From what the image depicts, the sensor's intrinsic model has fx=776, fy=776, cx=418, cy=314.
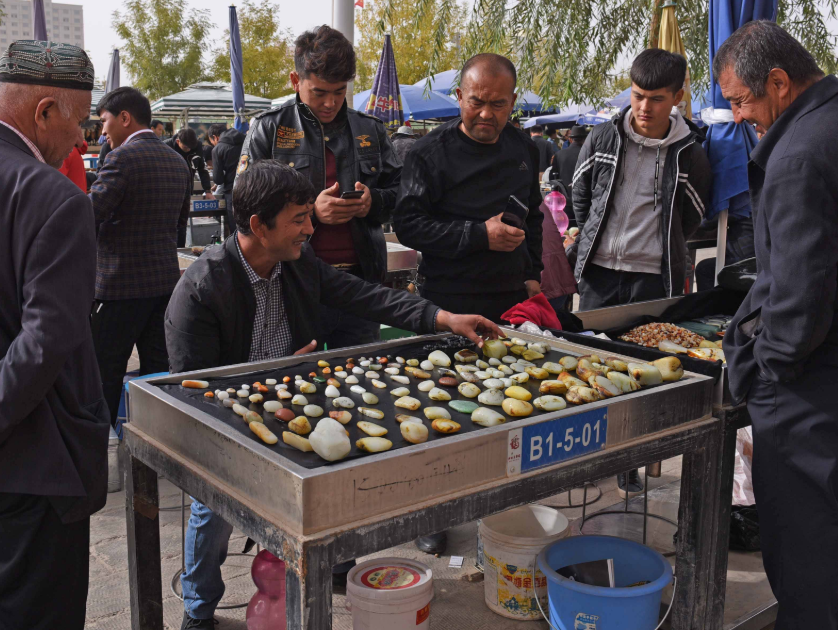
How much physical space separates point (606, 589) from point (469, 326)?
84 cm

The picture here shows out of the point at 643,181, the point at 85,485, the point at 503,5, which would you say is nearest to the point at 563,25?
the point at 503,5

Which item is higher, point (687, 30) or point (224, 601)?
point (687, 30)

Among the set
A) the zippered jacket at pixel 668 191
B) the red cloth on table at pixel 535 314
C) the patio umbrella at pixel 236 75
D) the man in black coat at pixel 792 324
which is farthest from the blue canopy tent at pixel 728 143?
the patio umbrella at pixel 236 75

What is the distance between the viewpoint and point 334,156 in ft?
9.89

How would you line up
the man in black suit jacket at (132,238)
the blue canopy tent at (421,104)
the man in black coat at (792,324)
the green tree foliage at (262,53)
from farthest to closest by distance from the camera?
the green tree foliage at (262,53) < the blue canopy tent at (421,104) < the man in black suit jacket at (132,238) < the man in black coat at (792,324)

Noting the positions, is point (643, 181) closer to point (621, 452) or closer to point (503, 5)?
point (621, 452)

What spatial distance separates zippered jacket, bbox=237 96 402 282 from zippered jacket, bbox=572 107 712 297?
98 centimetres

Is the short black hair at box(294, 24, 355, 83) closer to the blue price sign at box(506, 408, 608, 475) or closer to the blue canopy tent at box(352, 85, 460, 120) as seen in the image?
the blue price sign at box(506, 408, 608, 475)

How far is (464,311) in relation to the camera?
2934 millimetres

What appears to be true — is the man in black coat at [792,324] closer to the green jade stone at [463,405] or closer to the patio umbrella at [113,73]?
the green jade stone at [463,405]

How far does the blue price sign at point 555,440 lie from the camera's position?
1678 mm

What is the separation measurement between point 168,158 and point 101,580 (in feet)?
6.41

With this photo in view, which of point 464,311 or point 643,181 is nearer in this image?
point 464,311

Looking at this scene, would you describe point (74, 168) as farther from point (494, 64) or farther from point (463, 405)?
point (463, 405)
